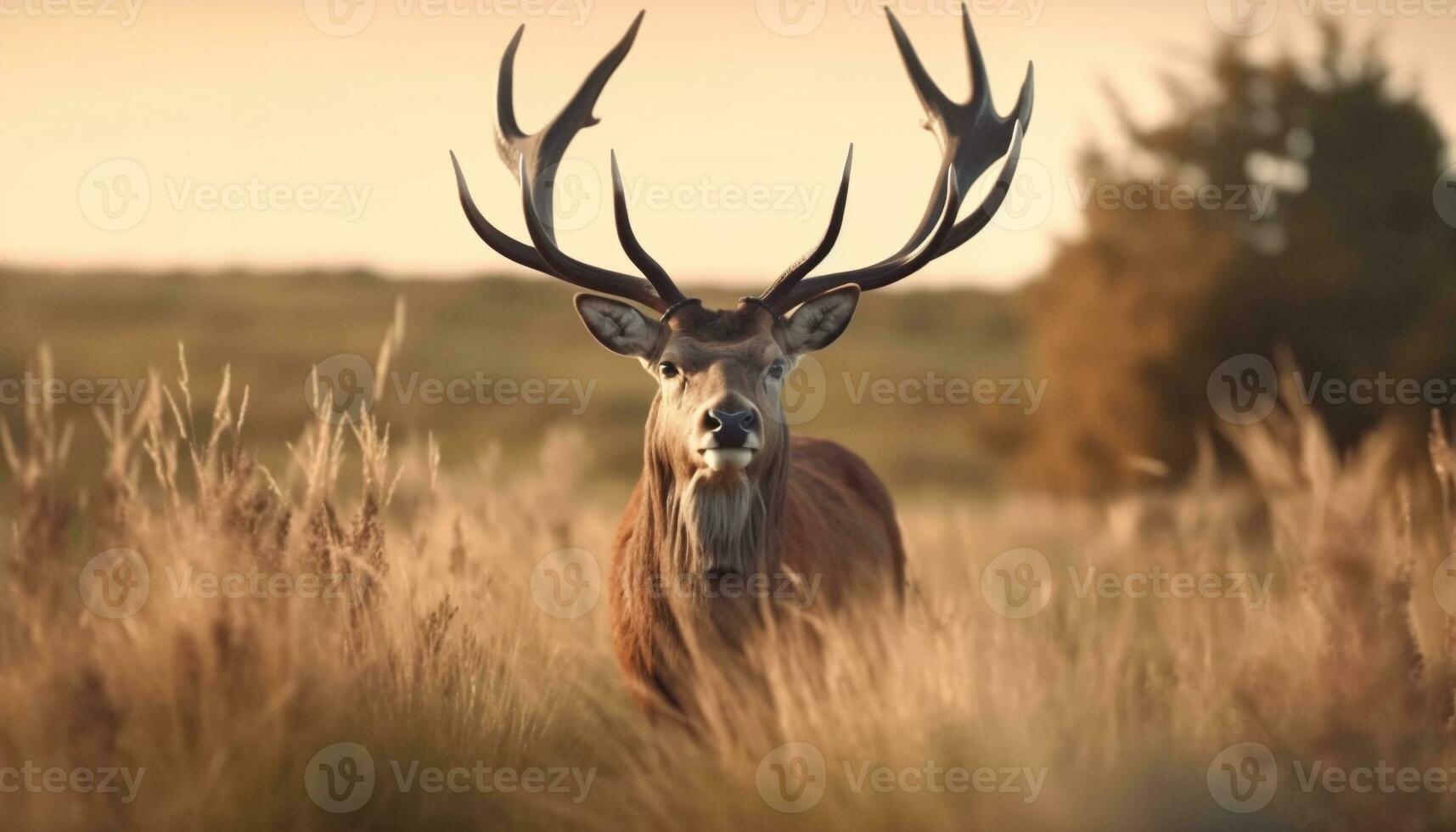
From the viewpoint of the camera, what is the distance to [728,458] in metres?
5.14

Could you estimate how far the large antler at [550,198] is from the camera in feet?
19.7

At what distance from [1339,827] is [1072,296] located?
16427mm

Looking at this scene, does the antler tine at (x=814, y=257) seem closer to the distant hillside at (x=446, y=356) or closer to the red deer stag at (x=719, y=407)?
the red deer stag at (x=719, y=407)

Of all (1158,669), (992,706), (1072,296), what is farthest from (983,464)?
(992,706)

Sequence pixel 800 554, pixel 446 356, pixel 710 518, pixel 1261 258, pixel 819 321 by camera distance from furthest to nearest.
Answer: pixel 446 356
pixel 1261 258
pixel 819 321
pixel 800 554
pixel 710 518

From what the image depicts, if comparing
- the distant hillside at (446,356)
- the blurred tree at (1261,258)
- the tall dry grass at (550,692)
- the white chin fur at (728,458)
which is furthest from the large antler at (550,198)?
the distant hillside at (446,356)

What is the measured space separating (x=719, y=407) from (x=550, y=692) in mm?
1712

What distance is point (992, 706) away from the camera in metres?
4.53

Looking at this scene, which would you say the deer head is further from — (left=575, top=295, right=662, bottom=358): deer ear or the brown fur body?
the brown fur body

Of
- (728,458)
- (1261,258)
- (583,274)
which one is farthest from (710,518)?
(1261,258)

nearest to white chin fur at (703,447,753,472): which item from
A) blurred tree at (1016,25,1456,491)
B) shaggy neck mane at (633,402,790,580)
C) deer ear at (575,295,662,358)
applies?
shaggy neck mane at (633,402,790,580)

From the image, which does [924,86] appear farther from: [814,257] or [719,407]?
[719,407]

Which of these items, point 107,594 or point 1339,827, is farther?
point 107,594

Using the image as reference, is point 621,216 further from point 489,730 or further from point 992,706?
point 992,706
